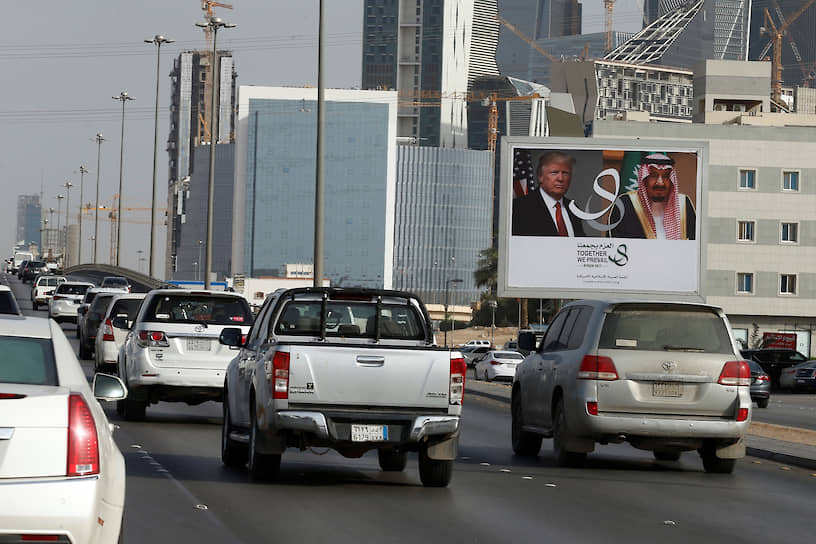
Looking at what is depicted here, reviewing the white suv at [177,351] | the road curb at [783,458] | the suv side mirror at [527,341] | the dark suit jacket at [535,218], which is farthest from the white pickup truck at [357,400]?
the dark suit jacket at [535,218]

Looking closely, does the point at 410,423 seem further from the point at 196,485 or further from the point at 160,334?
the point at 160,334

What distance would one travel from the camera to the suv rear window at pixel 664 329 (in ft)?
51.1

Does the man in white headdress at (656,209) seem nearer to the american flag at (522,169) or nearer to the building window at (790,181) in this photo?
the american flag at (522,169)

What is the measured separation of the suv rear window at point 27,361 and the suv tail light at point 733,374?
950cm

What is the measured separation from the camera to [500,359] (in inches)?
2566

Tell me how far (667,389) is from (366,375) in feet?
13.8

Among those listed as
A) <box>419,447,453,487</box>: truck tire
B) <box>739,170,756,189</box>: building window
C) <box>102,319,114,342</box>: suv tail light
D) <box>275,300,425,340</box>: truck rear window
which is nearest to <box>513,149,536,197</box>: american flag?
<box>102,319,114,342</box>: suv tail light

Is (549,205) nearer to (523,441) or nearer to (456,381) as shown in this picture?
(523,441)

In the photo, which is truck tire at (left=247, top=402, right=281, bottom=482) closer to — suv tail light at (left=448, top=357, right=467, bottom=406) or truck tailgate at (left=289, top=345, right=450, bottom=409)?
truck tailgate at (left=289, top=345, right=450, bottom=409)

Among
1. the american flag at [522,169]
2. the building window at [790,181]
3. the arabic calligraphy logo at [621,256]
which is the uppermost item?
the building window at [790,181]

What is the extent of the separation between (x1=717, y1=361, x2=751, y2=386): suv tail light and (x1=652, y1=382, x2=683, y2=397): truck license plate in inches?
17.8

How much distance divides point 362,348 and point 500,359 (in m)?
52.8

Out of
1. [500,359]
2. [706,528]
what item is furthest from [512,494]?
[500,359]

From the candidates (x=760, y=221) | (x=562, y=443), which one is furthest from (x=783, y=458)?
(x=760, y=221)
